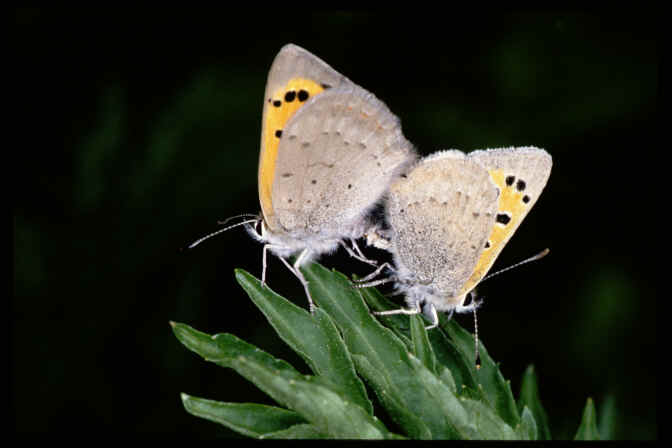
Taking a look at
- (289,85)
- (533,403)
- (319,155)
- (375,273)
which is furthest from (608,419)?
(289,85)

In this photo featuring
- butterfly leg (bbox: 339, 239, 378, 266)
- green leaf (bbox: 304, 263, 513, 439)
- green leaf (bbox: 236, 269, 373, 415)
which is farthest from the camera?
butterfly leg (bbox: 339, 239, 378, 266)

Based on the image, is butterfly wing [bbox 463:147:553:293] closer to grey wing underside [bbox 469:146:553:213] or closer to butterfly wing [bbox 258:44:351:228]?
grey wing underside [bbox 469:146:553:213]

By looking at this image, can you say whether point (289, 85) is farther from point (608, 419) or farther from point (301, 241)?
point (608, 419)

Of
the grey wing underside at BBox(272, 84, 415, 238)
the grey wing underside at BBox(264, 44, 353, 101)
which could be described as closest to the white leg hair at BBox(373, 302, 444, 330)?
the grey wing underside at BBox(272, 84, 415, 238)

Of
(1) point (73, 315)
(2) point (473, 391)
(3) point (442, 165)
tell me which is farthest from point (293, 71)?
(1) point (73, 315)

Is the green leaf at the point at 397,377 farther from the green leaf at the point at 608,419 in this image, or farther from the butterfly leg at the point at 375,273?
the green leaf at the point at 608,419

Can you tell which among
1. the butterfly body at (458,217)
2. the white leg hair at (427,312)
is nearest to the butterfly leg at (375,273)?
the butterfly body at (458,217)
